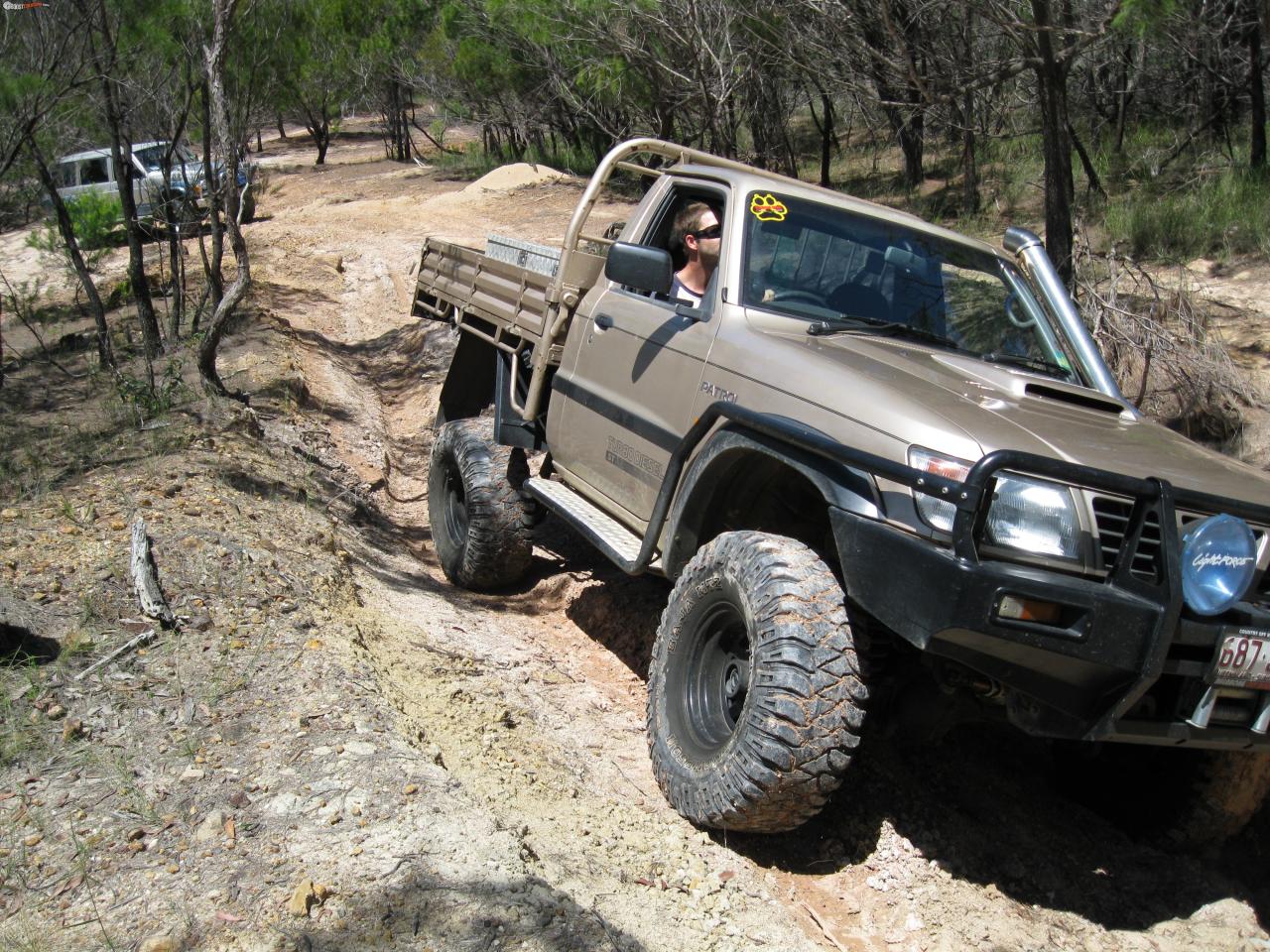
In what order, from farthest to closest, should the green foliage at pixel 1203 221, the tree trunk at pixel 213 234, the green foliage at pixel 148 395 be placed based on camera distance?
the green foliage at pixel 1203 221, the tree trunk at pixel 213 234, the green foliage at pixel 148 395

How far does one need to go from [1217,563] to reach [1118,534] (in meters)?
0.24

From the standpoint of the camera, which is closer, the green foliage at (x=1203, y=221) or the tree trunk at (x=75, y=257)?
the tree trunk at (x=75, y=257)

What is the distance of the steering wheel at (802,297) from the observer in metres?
4.26

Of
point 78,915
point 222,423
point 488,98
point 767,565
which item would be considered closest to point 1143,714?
point 767,565

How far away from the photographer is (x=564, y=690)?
193 inches

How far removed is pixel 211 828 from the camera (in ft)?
9.95

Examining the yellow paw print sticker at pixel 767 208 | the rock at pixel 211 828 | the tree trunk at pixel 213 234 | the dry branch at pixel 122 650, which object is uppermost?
the yellow paw print sticker at pixel 767 208

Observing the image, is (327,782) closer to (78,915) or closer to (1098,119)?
(78,915)

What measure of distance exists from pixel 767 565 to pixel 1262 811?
2100 mm

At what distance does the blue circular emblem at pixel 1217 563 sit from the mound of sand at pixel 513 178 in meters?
20.6

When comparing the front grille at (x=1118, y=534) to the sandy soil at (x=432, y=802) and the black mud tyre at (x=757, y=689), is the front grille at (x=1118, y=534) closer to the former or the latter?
the black mud tyre at (x=757, y=689)

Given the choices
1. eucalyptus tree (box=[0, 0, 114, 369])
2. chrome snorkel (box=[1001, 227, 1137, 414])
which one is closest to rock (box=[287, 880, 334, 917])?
chrome snorkel (box=[1001, 227, 1137, 414])

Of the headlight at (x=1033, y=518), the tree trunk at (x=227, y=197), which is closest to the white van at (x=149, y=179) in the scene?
the tree trunk at (x=227, y=197)

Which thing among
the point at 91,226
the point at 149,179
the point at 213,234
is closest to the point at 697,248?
the point at 213,234
